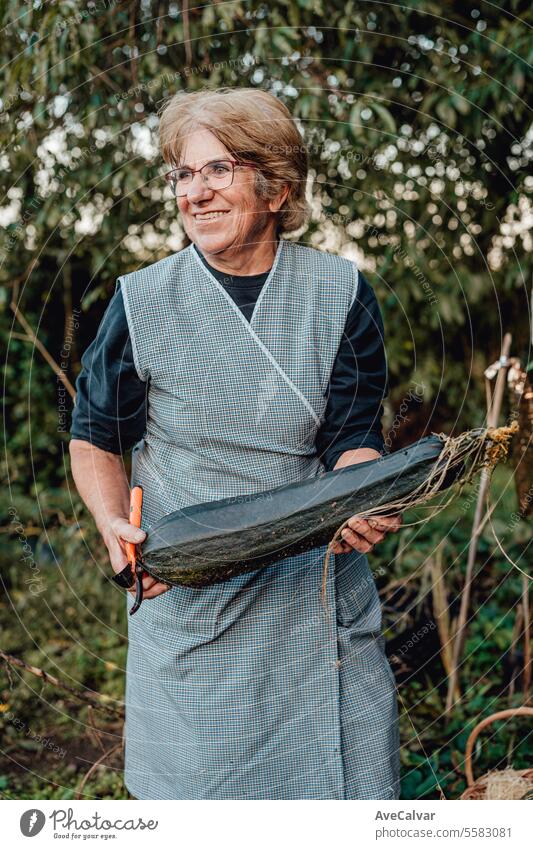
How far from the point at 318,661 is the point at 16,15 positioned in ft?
8.11

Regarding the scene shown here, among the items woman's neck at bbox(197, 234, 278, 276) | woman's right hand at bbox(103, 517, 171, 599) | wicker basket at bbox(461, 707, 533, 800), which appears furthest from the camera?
wicker basket at bbox(461, 707, 533, 800)

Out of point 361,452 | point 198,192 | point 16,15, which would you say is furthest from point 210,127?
point 16,15

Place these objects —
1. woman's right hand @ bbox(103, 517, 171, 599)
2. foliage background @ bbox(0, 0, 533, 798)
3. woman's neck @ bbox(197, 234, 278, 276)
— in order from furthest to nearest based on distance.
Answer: foliage background @ bbox(0, 0, 533, 798) < woman's neck @ bbox(197, 234, 278, 276) < woman's right hand @ bbox(103, 517, 171, 599)

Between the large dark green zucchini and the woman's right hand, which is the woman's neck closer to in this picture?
the large dark green zucchini

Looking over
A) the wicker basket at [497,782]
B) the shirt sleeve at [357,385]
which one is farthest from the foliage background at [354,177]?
the shirt sleeve at [357,385]

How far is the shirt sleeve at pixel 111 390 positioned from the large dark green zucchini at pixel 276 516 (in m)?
0.28

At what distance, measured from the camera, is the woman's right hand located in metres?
1.85

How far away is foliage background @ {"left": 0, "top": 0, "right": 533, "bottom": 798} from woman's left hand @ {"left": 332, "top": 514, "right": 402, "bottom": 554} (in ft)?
2.59

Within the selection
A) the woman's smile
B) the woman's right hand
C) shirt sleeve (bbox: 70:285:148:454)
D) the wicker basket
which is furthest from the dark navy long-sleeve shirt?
the wicker basket

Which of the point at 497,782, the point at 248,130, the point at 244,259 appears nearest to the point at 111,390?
the point at 244,259

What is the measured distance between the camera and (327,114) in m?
2.86

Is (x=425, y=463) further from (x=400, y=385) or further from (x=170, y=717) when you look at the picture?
(x=400, y=385)

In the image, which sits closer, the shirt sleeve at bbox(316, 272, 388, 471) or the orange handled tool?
the orange handled tool

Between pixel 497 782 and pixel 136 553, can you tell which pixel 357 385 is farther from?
pixel 497 782
